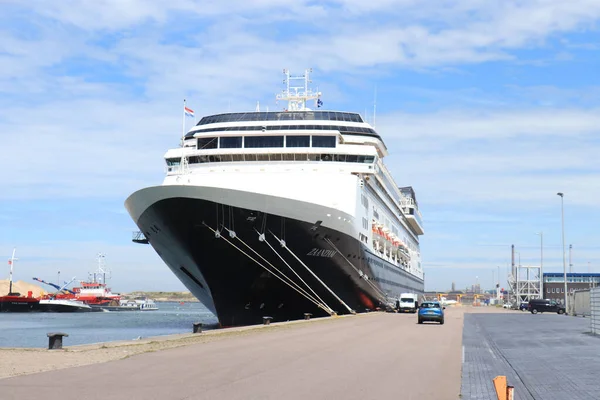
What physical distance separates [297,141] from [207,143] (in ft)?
17.8

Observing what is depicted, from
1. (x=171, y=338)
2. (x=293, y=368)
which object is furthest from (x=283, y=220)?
(x=293, y=368)

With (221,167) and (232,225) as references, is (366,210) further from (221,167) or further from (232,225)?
(232,225)

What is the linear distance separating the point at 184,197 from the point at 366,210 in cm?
1664

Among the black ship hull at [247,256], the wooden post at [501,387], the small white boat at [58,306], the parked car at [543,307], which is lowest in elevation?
the small white boat at [58,306]

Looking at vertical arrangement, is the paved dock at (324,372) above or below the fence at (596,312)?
below

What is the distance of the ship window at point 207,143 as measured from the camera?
42094mm

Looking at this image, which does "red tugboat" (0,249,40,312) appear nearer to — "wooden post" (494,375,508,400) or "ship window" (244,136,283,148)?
"ship window" (244,136,283,148)

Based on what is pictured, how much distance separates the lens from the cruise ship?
2983 cm

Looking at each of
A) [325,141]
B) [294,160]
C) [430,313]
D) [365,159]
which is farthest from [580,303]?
[294,160]

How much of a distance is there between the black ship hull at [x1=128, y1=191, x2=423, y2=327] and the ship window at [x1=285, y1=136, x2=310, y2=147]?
670 cm

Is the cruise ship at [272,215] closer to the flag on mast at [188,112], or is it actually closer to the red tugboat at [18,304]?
the flag on mast at [188,112]

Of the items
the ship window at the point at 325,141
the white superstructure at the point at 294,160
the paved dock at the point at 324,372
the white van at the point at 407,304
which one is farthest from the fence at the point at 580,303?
the paved dock at the point at 324,372

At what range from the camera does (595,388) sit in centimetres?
1228

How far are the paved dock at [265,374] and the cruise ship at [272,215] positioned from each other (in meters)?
9.35
